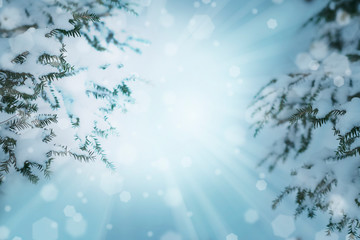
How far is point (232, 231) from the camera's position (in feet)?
30.8

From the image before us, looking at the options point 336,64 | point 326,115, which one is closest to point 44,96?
point 326,115

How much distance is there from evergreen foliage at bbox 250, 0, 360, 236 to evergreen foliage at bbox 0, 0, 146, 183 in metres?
1.55

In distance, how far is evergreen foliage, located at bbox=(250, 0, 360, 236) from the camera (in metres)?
1.50

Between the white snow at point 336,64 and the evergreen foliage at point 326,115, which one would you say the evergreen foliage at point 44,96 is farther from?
the white snow at point 336,64

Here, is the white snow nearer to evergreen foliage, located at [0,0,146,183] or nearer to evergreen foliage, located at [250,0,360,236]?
evergreen foliage, located at [250,0,360,236]

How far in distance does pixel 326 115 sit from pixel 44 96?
6.87 feet

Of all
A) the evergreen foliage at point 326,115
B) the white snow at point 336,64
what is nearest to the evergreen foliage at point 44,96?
the evergreen foliage at point 326,115

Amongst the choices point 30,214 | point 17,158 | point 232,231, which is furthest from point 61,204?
point 232,231

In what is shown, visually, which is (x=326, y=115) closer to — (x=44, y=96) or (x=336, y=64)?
(x=336, y=64)

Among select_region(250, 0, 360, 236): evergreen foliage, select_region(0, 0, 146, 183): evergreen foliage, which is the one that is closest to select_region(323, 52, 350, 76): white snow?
select_region(250, 0, 360, 236): evergreen foliage

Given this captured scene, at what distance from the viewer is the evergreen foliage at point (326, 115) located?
150 centimetres

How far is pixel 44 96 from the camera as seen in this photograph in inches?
62.1

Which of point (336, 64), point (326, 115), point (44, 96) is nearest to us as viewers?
point (326, 115)

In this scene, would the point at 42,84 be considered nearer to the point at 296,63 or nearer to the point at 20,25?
the point at 20,25
